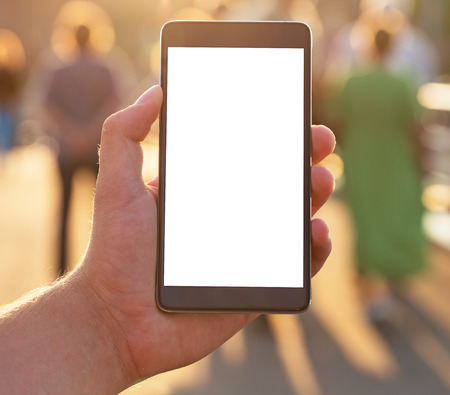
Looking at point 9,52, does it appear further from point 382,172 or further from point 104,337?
point 104,337

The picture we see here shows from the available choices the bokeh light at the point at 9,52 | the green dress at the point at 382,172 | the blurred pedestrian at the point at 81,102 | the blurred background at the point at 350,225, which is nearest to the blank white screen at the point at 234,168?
the blurred background at the point at 350,225

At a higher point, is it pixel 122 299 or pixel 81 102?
pixel 122 299

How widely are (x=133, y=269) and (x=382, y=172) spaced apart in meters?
5.14

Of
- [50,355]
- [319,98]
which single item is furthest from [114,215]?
[319,98]

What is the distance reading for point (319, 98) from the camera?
26.4 feet

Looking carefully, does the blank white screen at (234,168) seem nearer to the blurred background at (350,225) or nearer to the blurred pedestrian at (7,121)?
the blurred background at (350,225)

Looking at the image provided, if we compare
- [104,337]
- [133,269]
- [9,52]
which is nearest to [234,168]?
[133,269]

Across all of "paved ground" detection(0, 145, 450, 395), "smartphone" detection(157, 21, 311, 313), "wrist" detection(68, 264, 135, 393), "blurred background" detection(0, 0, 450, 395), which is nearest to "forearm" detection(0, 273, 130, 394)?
"wrist" detection(68, 264, 135, 393)

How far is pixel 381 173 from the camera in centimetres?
731

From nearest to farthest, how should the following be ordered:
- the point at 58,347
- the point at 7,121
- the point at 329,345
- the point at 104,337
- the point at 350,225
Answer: the point at 58,347 → the point at 104,337 → the point at 329,345 → the point at 350,225 → the point at 7,121

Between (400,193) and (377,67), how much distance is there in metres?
0.92

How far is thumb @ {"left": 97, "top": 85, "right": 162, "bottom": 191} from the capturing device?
2291mm

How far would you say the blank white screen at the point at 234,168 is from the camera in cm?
237

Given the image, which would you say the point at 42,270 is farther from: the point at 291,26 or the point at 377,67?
the point at 291,26
